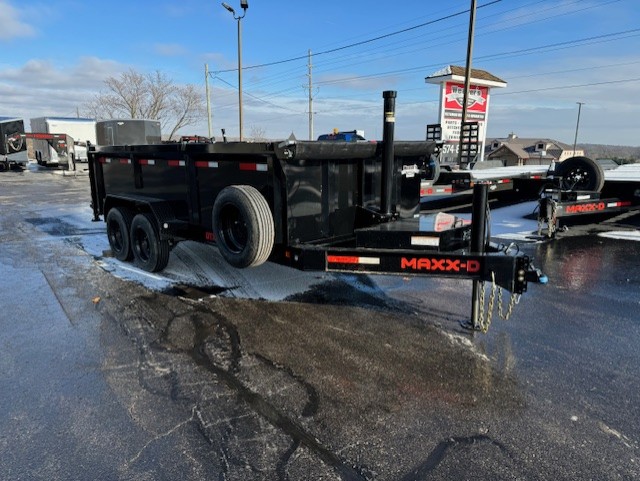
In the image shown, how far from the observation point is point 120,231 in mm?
6676

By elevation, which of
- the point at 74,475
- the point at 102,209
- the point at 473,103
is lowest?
the point at 74,475

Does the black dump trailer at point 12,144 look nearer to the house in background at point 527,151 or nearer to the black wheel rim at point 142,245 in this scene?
the black wheel rim at point 142,245

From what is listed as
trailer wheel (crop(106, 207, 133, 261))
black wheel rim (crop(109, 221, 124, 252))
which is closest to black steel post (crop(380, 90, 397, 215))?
trailer wheel (crop(106, 207, 133, 261))

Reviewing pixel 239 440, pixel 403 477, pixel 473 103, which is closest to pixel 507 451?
pixel 403 477

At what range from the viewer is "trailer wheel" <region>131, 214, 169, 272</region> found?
19.2 feet

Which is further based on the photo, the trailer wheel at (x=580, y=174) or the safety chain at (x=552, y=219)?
the trailer wheel at (x=580, y=174)

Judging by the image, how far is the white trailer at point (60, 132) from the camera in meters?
29.8

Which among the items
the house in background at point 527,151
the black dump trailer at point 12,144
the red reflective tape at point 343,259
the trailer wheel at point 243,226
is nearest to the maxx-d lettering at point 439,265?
the red reflective tape at point 343,259

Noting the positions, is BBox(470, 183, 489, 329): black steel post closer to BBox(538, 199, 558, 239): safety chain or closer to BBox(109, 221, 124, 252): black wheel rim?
BBox(538, 199, 558, 239): safety chain

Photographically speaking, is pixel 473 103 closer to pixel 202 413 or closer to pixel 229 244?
pixel 229 244

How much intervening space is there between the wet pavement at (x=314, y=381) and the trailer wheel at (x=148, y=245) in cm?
35

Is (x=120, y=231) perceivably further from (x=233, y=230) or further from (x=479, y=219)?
(x=479, y=219)

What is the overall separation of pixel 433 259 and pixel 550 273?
295cm

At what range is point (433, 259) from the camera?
385 centimetres
